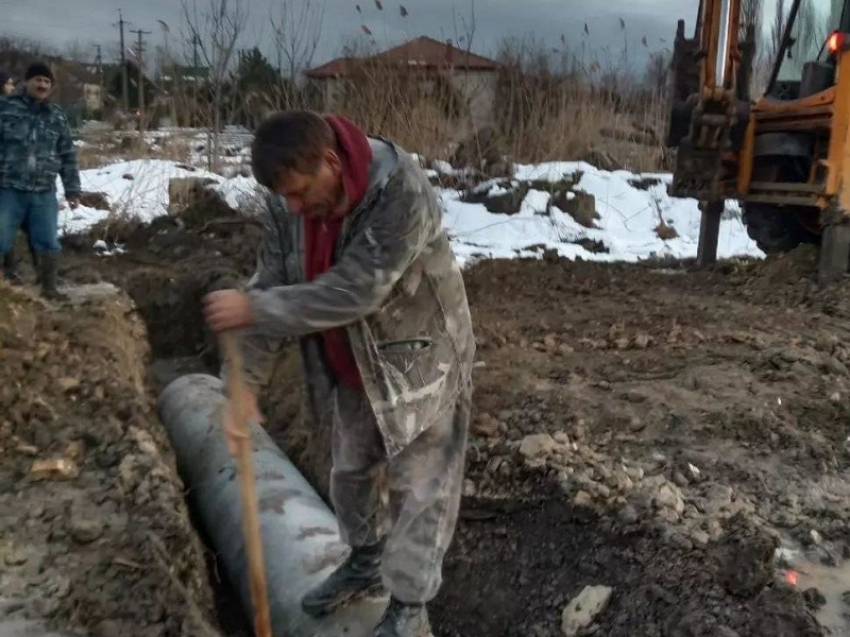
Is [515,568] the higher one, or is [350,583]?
[350,583]

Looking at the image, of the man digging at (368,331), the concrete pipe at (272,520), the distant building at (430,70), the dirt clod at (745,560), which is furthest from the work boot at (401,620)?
the distant building at (430,70)

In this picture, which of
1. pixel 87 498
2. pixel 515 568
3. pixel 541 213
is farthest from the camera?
pixel 541 213

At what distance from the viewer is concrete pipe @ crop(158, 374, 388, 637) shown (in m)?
3.00

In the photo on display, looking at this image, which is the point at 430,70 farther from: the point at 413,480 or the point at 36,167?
the point at 413,480

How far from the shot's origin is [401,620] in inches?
107

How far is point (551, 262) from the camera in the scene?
28.3 feet

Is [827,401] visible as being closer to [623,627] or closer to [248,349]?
[623,627]

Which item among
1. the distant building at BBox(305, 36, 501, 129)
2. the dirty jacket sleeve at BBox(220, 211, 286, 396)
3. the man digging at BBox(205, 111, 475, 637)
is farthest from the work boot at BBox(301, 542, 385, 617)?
the distant building at BBox(305, 36, 501, 129)

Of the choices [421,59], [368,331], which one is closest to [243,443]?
[368,331]

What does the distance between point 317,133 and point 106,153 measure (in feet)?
41.4

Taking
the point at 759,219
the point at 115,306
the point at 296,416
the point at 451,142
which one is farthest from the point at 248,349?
the point at 451,142

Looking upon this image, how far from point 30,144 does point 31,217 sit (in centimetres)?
52

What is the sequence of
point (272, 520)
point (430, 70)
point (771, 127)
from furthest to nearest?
point (430, 70) → point (771, 127) → point (272, 520)

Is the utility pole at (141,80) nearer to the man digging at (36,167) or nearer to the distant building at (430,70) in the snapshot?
the distant building at (430,70)
